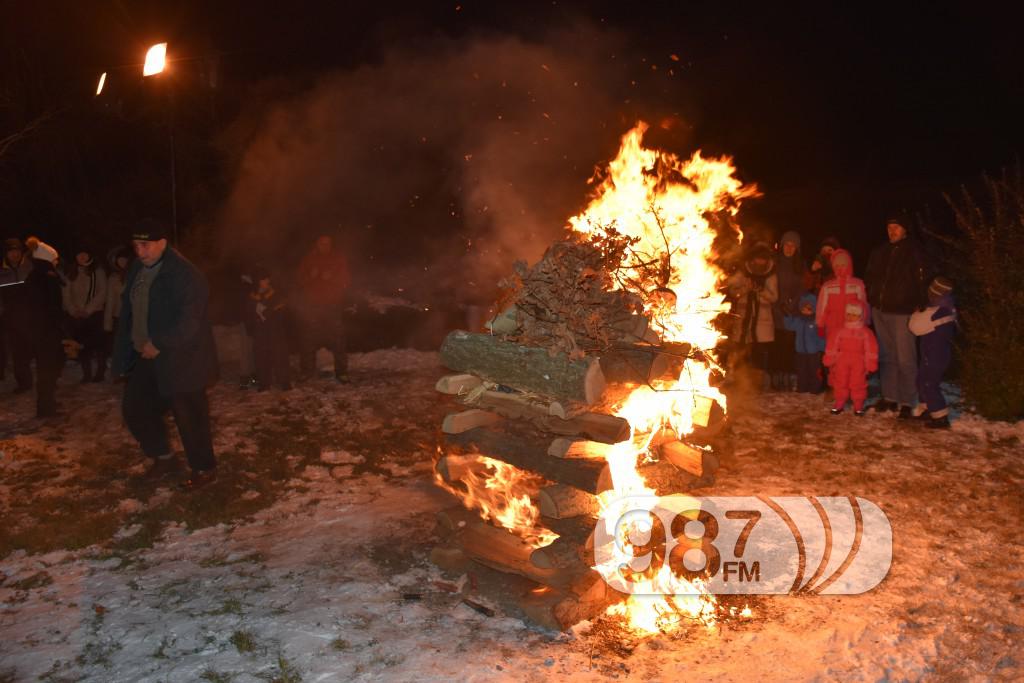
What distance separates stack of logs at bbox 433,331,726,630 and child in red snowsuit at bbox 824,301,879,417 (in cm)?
363

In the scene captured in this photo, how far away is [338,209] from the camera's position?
72.2 ft

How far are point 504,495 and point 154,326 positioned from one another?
3.27 meters

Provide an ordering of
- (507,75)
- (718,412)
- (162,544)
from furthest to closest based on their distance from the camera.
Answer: (507,75), (718,412), (162,544)

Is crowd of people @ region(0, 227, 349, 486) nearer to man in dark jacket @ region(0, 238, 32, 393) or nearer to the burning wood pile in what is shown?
man in dark jacket @ region(0, 238, 32, 393)

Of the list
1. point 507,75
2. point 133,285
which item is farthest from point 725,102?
point 133,285

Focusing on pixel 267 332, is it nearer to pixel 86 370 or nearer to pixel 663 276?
pixel 86 370

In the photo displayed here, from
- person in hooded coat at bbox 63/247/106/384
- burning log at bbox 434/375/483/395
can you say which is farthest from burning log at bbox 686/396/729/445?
person in hooded coat at bbox 63/247/106/384

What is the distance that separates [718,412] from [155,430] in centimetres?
483

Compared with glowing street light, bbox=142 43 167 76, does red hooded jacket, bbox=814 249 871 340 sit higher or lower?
lower

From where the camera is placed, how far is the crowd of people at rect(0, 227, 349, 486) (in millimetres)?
6402

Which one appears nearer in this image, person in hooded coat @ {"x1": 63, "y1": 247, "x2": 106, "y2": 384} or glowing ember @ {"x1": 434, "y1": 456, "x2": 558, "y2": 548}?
glowing ember @ {"x1": 434, "y1": 456, "x2": 558, "y2": 548}

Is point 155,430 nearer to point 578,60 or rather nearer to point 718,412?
point 718,412

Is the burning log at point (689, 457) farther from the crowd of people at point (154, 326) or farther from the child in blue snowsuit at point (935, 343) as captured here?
the crowd of people at point (154, 326)

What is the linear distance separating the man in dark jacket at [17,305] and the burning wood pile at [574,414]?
6260mm
